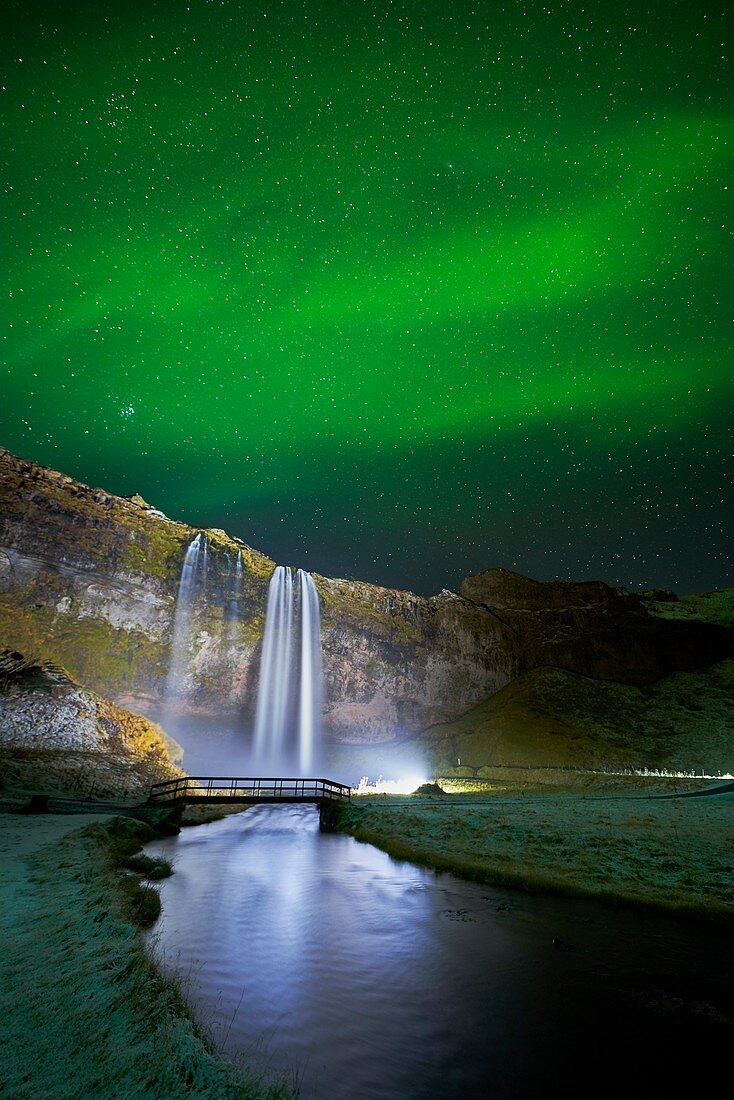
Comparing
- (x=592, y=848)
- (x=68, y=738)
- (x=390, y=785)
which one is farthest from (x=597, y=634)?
(x=68, y=738)

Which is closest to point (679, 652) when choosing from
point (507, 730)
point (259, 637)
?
point (507, 730)

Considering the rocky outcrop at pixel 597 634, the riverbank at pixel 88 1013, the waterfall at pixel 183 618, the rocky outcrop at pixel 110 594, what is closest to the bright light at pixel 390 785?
the rocky outcrop at pixel 110 594

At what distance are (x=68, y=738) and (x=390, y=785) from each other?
43249 millimetres

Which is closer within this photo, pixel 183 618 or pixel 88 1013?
pixel 88 1013

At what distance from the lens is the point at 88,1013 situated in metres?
4.89

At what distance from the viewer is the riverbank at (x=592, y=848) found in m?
14.0

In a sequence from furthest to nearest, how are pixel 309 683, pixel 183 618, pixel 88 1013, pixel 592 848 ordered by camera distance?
pixel 309 683
pixel 183 618
pixel 592 848
pixel 88 1013

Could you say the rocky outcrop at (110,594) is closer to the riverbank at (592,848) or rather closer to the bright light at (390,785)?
the bright light at (390,785)

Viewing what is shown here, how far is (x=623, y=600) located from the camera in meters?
110

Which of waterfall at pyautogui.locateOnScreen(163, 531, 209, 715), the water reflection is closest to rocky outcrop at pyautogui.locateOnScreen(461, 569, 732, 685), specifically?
waterfall at pyautogui.locateOnScreen(163, 531, 209, 715)

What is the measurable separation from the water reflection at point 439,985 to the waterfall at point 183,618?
5417cm

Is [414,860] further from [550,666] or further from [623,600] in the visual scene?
[623,600]

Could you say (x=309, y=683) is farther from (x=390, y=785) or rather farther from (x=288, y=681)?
(x=390, y=785)

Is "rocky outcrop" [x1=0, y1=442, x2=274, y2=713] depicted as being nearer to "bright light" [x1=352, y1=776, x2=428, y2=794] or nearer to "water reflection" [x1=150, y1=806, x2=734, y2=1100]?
"bright light" [x1=352, y1=776, x2=428, y2=794]
